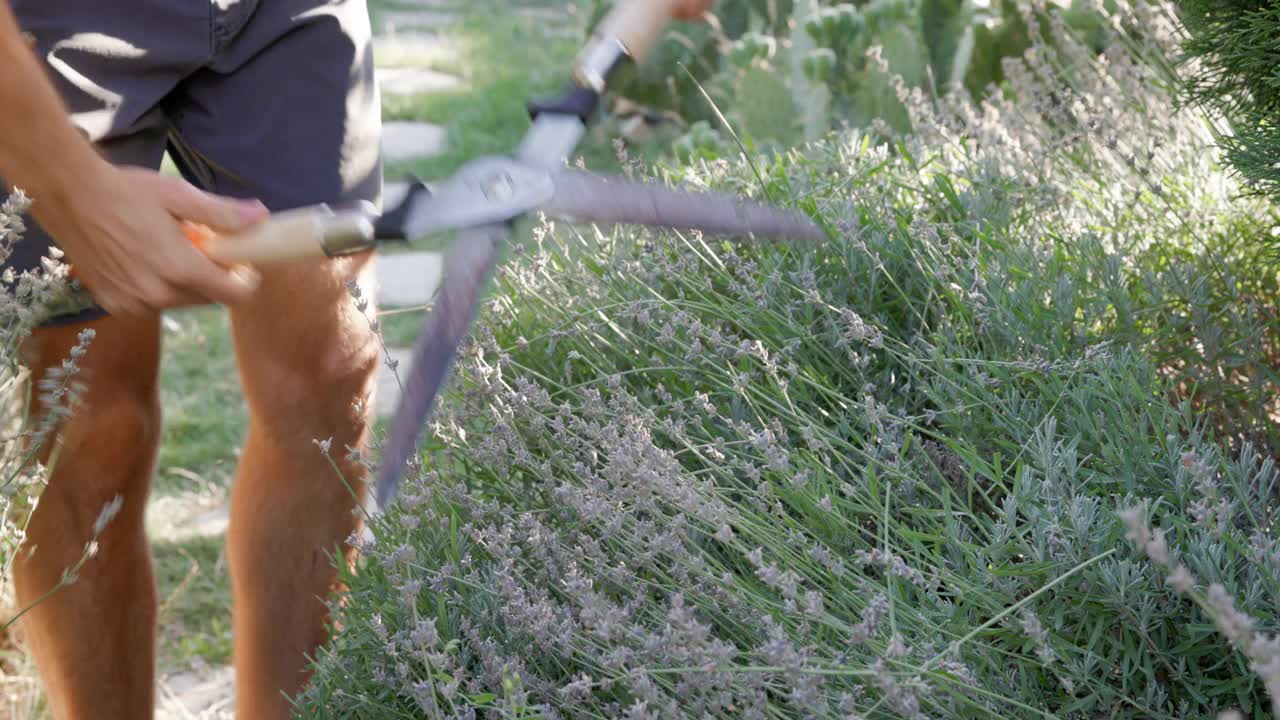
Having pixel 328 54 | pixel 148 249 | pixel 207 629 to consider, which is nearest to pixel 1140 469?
pixel 148 249

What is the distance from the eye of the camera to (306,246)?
1.35 meters

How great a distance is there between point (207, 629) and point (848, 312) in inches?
72.9

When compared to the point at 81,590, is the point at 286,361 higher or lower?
higher

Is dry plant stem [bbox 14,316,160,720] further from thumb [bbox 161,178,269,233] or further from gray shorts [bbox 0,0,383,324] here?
thumb [bbox 161,178,269,233]

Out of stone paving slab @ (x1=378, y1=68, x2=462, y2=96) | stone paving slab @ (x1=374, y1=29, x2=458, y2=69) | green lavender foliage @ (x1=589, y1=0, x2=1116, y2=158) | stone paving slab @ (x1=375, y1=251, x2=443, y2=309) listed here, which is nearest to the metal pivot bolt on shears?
green lavender foliage @ (x1=589, y1=0, x2=1116, y2=158)

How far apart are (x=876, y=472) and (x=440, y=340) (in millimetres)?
728

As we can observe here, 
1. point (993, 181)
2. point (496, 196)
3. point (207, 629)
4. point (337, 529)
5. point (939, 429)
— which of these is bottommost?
point (207, 629)

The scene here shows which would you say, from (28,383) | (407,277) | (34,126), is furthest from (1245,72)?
(407,277)

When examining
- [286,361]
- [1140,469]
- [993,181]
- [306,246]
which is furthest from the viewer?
[993,181]

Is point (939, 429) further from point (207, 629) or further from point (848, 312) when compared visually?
point (207, 629)

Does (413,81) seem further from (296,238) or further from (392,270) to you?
(296,238)

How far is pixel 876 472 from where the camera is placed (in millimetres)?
1800

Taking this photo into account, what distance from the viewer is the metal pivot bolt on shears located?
131 centimetres

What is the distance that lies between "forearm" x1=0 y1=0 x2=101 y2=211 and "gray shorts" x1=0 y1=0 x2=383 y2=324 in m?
0.50
